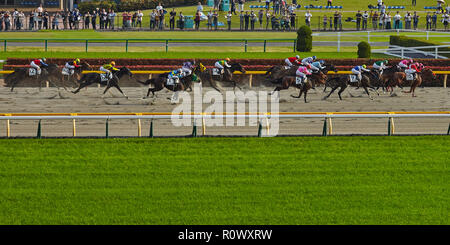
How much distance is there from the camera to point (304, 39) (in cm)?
3762

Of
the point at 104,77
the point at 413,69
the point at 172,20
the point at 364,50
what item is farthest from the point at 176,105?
the point at 172,20

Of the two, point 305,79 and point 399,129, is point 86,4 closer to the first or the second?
point 305,79

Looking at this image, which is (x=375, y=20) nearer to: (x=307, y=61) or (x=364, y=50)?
(x=364, y=50)

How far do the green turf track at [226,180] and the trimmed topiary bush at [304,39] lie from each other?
19.9 meters

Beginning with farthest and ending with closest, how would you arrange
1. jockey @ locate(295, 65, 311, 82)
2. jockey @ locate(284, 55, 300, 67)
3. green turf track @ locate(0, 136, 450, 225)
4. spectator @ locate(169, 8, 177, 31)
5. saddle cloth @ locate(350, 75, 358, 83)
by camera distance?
spectator @ locate(169, 8, 177, 31) < jockey @ locate(284, 55, 300, 67) < saddle cloth @ locate(350, 75, 358, 83) < jockey @ locate(295, 65, 311, 82) < green turf track @ locate(0, 136, 450, 225)

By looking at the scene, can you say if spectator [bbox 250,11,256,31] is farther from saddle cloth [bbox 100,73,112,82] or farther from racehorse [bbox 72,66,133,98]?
saddle cloth [bbox 100,73,112,82]

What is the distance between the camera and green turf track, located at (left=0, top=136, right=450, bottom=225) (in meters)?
12.6

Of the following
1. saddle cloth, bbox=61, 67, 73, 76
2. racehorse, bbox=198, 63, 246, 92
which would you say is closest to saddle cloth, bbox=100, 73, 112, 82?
saddle cloth, bbox=61, 67, 73, 76

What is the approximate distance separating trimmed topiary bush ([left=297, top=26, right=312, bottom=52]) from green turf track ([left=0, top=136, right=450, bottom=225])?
19859 mm

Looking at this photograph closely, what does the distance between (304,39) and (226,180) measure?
2392cm

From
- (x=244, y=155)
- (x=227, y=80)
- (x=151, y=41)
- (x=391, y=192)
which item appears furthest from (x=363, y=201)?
(x=151, y=41)

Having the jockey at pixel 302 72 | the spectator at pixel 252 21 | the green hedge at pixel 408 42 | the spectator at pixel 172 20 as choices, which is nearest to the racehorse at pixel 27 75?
the jockey at pixel 302 72

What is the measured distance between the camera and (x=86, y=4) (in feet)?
183

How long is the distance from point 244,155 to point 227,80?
1106 centimetres
